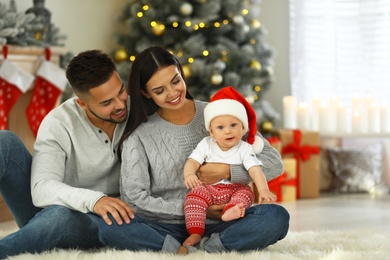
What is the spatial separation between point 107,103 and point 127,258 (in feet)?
1.83

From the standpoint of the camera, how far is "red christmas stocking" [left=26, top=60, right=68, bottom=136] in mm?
4289

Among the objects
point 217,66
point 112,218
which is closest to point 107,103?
point 112,218

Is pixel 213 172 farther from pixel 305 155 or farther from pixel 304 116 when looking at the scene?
pixel 304 116

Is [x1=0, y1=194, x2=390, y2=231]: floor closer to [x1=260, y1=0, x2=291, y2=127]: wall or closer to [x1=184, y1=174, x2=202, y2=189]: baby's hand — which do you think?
[x1=260, y1=0, x2=291, y2=127]: wall

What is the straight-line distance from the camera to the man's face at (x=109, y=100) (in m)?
2.65

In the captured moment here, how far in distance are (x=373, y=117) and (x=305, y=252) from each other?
9.66 feet

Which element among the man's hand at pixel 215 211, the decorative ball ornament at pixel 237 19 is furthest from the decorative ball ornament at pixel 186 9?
the man's hand at pixel 215 211

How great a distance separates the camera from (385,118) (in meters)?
5.43

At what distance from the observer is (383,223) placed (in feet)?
12.6

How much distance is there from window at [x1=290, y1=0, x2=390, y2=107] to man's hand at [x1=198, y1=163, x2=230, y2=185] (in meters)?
3.17

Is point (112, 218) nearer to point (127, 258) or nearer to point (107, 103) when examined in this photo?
point (127, 258)

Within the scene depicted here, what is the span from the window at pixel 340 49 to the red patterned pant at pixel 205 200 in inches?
126

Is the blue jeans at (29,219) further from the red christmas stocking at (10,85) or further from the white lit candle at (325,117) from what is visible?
the white lit candle at (325,117)

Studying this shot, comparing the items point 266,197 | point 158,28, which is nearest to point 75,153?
point 266,197
